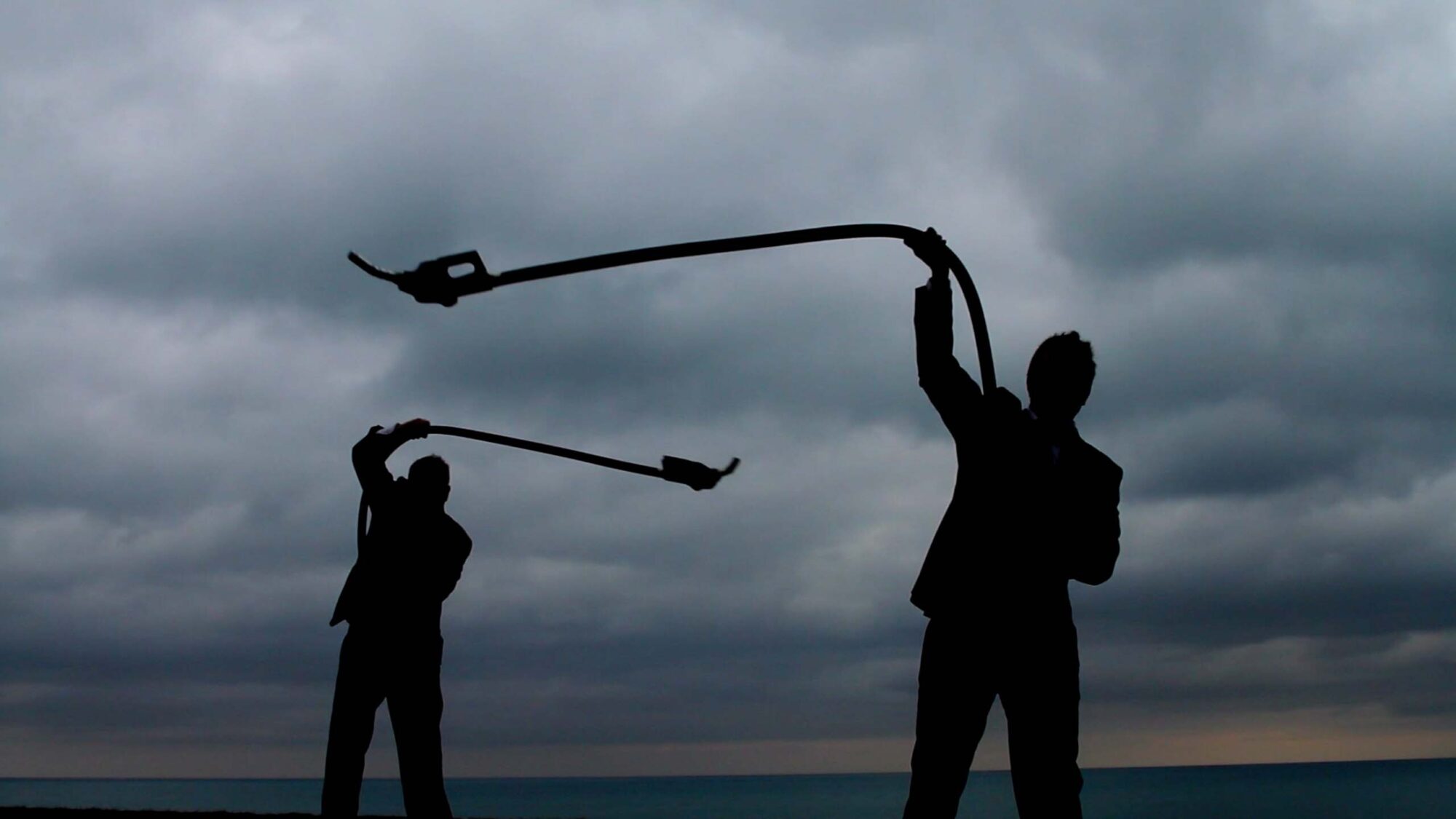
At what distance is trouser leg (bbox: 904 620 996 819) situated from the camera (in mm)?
4230

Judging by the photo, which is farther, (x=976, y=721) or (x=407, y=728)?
(x=407, y=728)

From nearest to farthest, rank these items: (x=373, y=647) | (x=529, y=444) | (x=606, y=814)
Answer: (x=373, y=647) → (x=529, y=444) → (x=606, y=814)

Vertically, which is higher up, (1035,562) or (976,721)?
(1035,562)

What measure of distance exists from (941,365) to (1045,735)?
4.54 feet

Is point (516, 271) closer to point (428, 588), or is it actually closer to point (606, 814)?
point (428, 588)

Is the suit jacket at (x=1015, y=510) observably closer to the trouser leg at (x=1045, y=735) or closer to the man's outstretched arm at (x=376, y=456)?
the trouser leg at (x=1045, y=735)

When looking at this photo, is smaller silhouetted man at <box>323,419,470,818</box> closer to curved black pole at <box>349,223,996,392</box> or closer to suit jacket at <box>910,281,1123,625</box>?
curved black pole at <box>349,223,996,392</box>

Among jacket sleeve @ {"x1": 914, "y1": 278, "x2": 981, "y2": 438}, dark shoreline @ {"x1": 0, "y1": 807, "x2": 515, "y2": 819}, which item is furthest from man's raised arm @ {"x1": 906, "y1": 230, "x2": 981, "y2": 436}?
dark shoreline @ {"x1": 0, "y1": 807, "x2": 515, "y2": 819}

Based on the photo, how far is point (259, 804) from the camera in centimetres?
17762

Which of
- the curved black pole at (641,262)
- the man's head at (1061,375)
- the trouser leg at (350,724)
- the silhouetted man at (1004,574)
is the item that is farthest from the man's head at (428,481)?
the man's head at (1061,375)

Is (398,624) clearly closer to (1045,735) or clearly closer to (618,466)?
(618,466)

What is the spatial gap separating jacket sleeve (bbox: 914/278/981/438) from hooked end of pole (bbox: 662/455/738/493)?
7.61 ft

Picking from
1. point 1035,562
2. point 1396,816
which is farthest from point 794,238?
point 1396,816

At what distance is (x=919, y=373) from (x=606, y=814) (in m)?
180
